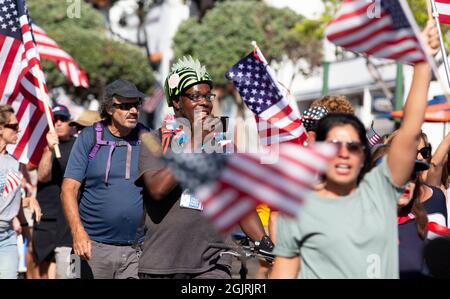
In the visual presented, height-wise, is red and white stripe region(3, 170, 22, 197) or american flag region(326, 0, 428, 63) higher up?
american flag region(326, 0, 428, 63)

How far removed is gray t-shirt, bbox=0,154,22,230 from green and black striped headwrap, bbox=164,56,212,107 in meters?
2.59

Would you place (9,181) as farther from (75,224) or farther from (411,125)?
(411,125)

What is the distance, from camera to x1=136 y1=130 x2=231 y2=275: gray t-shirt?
6711mm

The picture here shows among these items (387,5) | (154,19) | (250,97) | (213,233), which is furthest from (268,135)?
(154,19)

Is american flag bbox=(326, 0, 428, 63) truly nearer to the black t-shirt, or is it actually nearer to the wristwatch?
the wristwatch

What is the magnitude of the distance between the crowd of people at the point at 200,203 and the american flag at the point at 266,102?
0.27m

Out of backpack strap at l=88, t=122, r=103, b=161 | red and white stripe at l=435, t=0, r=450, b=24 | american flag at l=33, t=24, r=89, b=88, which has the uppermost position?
american flag at l=33, t=24, r=89, b=88

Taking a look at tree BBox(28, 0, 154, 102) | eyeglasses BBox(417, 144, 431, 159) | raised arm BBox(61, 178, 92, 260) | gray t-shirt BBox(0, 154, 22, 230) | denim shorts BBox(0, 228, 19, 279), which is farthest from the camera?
tree BBox(28, 0, 154, 102)

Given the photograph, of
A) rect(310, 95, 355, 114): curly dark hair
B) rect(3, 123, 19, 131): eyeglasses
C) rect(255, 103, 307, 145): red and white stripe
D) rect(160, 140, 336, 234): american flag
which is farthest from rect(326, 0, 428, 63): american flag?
rect(3, 123, 19, 131): eyeglasses

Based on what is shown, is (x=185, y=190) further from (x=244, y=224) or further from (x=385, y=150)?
(x=385, y=150)

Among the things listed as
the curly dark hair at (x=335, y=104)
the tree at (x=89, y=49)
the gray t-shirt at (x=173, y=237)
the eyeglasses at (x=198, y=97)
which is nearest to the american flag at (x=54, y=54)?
the curly dark hair at (x=335, y=104)

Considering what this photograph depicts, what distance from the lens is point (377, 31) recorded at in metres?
5.02

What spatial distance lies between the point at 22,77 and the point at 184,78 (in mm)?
2850

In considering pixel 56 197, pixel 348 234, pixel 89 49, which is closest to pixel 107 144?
pixel 56 197
